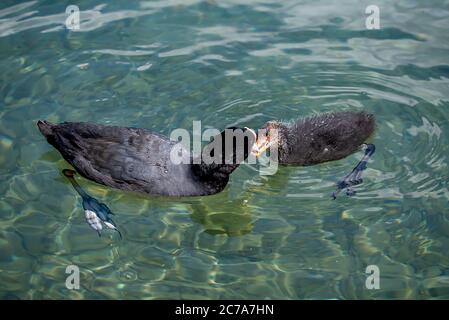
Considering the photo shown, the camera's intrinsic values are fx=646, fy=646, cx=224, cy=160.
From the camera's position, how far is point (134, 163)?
601 cm

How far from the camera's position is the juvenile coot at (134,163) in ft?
19.7

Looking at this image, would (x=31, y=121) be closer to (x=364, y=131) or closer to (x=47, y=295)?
(x=47, y=295)

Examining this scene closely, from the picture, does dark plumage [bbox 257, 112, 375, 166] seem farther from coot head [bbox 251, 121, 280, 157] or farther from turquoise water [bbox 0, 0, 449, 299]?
turquoise water [bbox 0, 0, 449, 299]

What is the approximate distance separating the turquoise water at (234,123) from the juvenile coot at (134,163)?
0.23 meters

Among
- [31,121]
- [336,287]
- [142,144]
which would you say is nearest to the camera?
[336,287]

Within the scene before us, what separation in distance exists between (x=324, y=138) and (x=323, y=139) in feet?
0.05

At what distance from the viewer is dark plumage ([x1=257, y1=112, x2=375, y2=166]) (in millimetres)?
6383

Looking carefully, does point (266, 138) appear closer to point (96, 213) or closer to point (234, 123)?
point (234, 123)

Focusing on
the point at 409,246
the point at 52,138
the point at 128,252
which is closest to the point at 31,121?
the point at 52,138

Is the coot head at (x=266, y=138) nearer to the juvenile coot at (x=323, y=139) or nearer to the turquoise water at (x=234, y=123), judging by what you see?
the juvenile coot at (x=323, y=139)

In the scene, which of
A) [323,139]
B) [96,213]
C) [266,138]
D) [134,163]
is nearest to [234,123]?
[266,138]

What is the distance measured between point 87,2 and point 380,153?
183 inches

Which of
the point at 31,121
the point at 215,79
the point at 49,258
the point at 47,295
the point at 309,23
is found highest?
the point at 309,23

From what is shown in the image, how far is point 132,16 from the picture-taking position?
8602 millimetres
